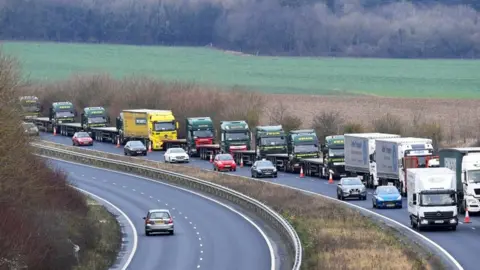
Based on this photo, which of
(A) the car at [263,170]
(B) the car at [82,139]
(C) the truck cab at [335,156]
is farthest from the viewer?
(B) the car at [82,139]

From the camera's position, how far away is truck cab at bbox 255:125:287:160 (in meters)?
88.2

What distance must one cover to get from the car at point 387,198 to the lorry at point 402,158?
466 cm

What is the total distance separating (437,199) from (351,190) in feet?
41.9

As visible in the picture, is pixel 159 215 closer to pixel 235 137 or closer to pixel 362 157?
pixel 362 157

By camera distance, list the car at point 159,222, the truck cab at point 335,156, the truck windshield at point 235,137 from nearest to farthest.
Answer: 1. the car at point 159,222
2. the truck cab at point 335,156
3. the truck windshield at point 235,137

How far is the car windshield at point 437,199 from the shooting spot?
5300 cm

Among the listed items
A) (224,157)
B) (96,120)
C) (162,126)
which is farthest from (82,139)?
(224,157)

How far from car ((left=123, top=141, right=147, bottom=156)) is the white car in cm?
619

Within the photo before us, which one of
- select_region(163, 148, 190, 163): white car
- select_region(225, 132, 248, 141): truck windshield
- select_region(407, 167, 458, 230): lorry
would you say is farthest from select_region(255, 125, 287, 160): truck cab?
select_region(407, 167, 458, 230): lorry

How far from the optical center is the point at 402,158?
2672 inches

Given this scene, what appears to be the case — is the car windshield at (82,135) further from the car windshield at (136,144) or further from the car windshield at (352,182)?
the car windshield at (352,182)

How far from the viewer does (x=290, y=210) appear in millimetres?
61406

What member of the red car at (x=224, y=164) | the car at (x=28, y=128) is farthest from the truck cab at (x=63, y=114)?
the car at (x=28, y=128)

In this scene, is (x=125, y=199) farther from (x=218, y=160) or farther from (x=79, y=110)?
(x=79, y=110)
